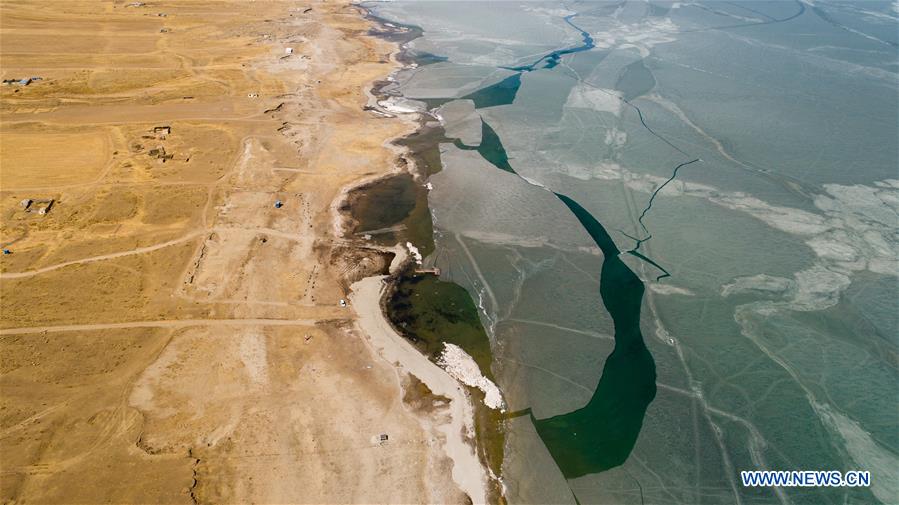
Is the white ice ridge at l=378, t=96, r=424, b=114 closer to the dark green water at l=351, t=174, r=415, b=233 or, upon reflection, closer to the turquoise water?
the turquoise water

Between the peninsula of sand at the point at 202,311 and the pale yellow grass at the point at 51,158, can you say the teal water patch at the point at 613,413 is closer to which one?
the peninsula of sand at the point at 202,311

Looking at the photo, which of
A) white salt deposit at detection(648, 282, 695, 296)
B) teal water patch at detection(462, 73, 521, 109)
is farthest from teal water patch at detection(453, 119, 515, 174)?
white salt deposit at detection(648, 282, 695, 296)

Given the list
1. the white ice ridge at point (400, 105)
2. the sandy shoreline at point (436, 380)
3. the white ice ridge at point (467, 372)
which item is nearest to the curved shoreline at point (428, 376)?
the sandy shoreline at point (436, 380)

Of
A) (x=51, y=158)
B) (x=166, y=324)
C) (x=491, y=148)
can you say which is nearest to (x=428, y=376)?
(x=166, y=324)

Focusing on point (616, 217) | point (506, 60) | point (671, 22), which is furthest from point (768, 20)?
point (616, 217)

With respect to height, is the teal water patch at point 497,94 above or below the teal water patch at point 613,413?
above

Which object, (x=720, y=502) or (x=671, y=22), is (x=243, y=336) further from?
(x=671, y=22)
